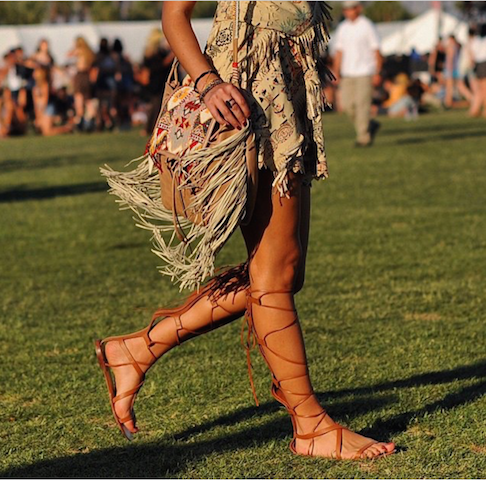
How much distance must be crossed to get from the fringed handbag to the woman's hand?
0.14 ft

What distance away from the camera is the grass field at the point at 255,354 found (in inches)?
149

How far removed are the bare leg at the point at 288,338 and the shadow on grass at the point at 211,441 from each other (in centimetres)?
23

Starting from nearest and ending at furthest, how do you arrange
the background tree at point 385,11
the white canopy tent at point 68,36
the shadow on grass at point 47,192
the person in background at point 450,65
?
the shadow on grass at point 47,192 < the person in background at point 450,65 < the white canopy tent at point 68,36 < the background tree at point 385,11

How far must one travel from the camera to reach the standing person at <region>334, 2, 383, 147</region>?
16.7 meters

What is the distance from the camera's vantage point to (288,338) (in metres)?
3.74

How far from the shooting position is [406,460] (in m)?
3.65

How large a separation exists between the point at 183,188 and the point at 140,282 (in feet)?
12.0

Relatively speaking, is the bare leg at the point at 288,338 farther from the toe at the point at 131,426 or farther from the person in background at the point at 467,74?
the person in background at the point at 467,74

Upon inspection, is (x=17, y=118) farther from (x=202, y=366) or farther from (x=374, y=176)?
(x=202, y=366)

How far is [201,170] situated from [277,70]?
40 centimetres

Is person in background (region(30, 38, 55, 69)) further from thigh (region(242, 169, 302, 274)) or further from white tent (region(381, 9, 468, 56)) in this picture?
thigh (region(242, 169, 302, 274))

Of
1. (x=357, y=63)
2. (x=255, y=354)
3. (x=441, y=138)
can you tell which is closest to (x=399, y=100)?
(x=441, y=138)

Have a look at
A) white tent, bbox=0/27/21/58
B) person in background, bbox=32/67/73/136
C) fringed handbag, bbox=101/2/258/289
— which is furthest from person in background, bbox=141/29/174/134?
fringed handbag, bbox=101/2/258/289

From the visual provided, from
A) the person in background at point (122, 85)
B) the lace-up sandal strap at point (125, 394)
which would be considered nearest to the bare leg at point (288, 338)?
the lace-up sandal strap at point (125, 394)
